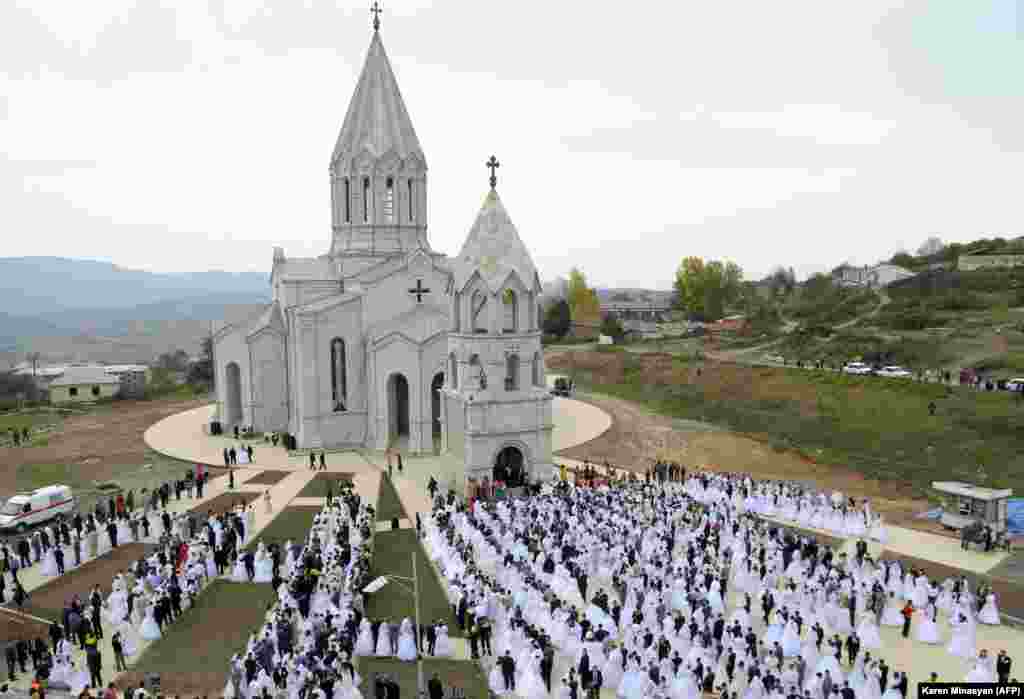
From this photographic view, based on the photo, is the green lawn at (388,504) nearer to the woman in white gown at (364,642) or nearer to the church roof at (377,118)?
the woman in white gown at (364,642)

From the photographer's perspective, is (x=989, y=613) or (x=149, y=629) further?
(x=989, y=613)

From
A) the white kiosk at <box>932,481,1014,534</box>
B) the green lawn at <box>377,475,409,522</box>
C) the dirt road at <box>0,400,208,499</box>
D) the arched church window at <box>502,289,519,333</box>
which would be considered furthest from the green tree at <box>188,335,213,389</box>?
the white kiosk at <box>932,481,1014,534</box>

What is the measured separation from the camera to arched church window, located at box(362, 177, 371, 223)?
43.2 metres

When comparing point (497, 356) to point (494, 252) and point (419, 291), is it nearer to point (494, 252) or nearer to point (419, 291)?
point (494, 252)

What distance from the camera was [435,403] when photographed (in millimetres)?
39406

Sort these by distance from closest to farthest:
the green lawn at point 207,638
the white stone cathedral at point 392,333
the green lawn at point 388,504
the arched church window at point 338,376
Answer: the green lawn at point 207,638 < the green lawn at point 388,504 < the white stone cathedral at point 392,333 < the arched church window at point 338,376

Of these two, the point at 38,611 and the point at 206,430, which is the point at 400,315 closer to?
the point at 206,430

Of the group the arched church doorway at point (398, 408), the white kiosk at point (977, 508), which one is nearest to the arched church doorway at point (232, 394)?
the arched church doorway at point (398, 408)

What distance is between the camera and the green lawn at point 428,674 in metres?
16.0

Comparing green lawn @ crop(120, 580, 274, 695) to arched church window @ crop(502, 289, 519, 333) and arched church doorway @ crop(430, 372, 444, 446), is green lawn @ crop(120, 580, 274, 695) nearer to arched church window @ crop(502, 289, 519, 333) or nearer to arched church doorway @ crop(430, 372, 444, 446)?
arched church window @ crop(502, 289, 519, 333)

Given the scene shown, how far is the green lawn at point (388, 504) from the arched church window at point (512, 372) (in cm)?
652

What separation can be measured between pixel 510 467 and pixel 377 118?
22.6 metres

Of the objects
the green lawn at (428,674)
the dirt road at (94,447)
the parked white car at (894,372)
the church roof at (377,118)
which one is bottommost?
the green lawn at (428,674)

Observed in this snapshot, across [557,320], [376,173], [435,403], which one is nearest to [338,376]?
[435,403]
